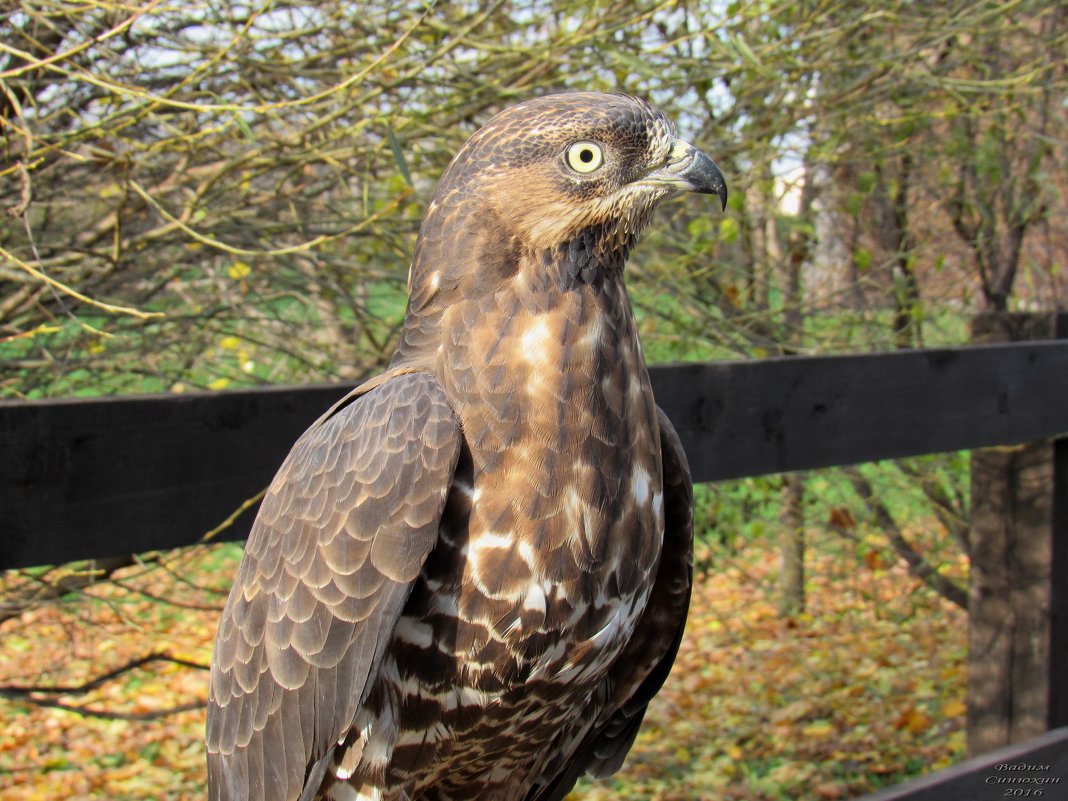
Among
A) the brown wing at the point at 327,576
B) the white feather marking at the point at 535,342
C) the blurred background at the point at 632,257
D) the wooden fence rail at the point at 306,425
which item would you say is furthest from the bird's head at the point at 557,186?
the blurred background at the point at 632,257

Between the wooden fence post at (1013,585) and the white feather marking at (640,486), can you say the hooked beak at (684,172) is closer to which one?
the white feather marking at (640,486)

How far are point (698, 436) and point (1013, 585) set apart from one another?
1208mm

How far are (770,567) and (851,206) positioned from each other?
355 centimetres

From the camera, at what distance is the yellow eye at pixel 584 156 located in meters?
1.61

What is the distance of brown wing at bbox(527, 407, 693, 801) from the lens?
1.86m

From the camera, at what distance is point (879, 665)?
6086mm

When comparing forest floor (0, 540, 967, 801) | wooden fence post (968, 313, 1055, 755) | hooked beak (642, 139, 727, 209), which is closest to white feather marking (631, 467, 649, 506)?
hooked beak (642, 139, 727, 209)

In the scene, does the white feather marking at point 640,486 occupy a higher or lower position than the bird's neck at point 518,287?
lower

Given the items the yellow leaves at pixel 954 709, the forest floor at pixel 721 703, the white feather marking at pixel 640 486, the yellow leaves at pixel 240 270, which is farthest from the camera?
the yellow leaves at pixel 954 709

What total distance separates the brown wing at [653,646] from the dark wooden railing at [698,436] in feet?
1.62

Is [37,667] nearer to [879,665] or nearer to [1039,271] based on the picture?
[879,665]

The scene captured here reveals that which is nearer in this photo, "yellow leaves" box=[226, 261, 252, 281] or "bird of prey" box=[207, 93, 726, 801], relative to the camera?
"bird of prey" box=[207, 93, 726, 801]

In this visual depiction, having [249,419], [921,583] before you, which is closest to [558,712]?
[249,419]

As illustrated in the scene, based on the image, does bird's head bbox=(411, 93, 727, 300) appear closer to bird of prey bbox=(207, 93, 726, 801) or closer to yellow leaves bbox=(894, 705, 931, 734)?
bird of prey bbox=(207, 93, 726, 801)
